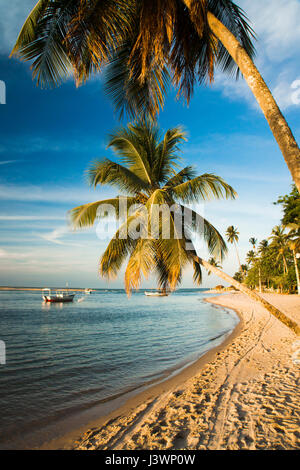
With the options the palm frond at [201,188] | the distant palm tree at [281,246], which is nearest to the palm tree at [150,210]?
the palm frond at [201,188]

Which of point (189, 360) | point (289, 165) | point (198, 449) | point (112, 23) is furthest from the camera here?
point (189, 360)

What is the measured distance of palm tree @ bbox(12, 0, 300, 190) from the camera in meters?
3.56

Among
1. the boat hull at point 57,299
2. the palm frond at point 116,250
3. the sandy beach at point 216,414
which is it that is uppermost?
the palm frond at point 116,250

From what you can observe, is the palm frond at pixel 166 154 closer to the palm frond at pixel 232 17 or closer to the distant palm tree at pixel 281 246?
the palm frond at pixel 232 17

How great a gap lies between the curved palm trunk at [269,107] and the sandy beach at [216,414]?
3.64m

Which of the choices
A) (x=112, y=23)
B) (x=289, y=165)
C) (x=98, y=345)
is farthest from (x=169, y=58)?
(x=98, y=345)

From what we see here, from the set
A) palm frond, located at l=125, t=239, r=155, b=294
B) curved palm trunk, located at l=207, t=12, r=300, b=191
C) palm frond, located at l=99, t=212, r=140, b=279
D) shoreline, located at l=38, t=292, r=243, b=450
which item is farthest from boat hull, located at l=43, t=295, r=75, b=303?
curved palm trunk, located at l=207, t=12, r=300, b=191

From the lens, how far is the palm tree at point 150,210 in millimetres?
5480

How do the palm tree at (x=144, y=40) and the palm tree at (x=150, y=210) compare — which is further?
the palm tree at (x=150, y=210)

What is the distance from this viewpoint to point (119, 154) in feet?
25.6

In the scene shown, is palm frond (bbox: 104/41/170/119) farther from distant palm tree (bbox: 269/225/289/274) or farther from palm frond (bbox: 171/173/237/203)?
distant palm tree (bbox: 269/225/289/274)

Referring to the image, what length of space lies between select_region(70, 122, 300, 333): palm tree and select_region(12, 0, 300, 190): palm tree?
223cm
